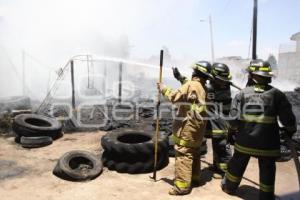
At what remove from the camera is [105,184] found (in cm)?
637

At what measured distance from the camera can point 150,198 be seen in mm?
5777

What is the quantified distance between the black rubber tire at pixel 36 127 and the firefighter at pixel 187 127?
4.72 m

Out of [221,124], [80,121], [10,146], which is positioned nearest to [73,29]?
[80,121]

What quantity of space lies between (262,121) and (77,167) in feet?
13.1

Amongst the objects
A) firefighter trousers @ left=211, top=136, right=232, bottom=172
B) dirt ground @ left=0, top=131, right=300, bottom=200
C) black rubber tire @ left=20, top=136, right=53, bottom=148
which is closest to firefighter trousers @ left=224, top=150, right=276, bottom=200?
dirt ground @ left=0, top=131, right=300, bottom=200

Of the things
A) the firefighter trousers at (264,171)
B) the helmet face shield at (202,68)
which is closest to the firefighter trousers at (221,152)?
the firefighter trousers at (264,171)

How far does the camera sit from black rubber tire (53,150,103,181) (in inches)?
256

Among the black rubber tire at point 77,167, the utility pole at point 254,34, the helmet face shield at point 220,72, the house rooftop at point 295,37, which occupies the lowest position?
the black rubber tire at point 77,167

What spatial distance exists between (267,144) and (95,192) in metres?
2.99

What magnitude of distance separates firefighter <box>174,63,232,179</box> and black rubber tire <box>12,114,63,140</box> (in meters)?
4.50

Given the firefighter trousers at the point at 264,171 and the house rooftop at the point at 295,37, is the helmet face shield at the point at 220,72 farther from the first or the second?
the house rooftop at the point at 295,37

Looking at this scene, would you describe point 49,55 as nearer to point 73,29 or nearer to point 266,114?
point 73,29

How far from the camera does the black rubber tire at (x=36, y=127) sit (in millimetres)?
9258

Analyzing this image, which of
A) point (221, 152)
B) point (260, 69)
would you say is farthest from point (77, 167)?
point (260, 69)
